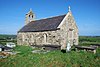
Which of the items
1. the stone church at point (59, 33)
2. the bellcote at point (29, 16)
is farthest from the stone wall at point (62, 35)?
the bellcote at point (29, 16)

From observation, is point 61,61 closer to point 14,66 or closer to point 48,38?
point 14,66

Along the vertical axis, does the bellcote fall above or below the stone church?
above

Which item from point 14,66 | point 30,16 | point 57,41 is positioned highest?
point 30,16

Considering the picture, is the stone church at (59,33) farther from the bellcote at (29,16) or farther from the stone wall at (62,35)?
the bellcote at (29,16)

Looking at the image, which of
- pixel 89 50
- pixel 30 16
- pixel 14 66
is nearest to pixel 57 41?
pixel 89 50

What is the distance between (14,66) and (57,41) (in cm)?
1500

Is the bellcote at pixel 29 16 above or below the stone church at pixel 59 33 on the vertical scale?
above

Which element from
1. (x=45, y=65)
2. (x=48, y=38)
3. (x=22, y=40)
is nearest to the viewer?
(x=45, y=65)

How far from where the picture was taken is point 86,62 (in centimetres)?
1552

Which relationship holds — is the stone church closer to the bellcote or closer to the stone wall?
the stone wall

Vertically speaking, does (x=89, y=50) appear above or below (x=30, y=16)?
below

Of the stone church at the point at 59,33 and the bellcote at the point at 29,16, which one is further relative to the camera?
the bellcote at the point at 29,16

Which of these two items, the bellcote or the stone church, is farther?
the bellcote

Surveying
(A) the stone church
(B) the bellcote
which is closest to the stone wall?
(A) the stone church
